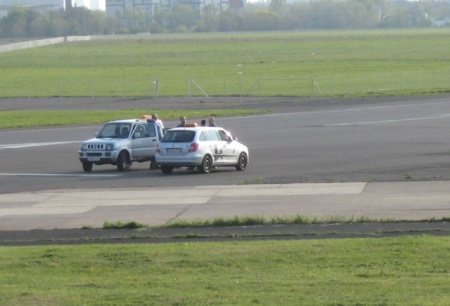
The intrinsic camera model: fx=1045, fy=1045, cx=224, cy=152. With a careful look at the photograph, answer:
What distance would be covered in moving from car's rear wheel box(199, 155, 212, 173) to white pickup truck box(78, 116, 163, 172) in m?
2.59

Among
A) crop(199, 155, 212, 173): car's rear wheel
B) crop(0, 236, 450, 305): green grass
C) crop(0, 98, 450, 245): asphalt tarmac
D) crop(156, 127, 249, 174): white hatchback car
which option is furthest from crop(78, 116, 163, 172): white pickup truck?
crop(0, 236, 450, 305): green grass

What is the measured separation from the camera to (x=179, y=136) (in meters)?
36.7

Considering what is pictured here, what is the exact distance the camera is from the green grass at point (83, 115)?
62188mm

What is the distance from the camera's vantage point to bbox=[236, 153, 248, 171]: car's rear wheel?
3741 centimetres

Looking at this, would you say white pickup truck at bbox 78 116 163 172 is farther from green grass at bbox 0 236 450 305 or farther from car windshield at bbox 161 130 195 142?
green grass at bbox 0 236 450 305

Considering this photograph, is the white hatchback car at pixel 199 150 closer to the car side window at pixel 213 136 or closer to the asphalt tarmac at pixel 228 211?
the car side window at pixel 213 136

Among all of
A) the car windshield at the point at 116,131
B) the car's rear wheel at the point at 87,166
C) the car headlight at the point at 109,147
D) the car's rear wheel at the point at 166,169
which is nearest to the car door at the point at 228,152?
the car's rear wheel at the point at 166,169

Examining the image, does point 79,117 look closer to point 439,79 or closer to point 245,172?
point 245,172

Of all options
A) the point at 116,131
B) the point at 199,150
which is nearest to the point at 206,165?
the point at 199,150

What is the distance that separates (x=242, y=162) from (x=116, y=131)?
4950 mm

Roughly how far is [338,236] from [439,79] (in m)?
82.7

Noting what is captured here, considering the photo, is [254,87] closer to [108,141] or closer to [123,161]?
[123,161]

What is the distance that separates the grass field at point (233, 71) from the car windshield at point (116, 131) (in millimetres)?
46858

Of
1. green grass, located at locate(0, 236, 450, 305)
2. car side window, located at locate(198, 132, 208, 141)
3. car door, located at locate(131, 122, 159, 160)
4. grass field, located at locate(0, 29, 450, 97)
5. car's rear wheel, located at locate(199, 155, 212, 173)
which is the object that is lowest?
grass field, located at locate(0, 29, 450, 97)
